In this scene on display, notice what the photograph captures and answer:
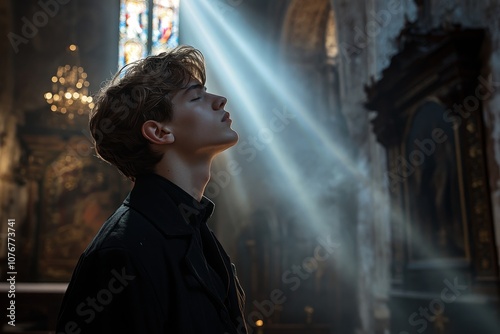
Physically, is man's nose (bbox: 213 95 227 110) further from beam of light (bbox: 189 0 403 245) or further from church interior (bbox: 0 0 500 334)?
beam of light (bbox: 189 0 403 245)

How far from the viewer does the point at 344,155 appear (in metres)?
9.64

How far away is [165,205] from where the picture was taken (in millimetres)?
1444

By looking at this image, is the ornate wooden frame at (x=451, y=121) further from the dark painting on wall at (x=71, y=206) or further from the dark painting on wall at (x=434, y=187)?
the dark painting on wall at (x=71, y=206)

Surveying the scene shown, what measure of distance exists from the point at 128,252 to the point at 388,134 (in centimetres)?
602

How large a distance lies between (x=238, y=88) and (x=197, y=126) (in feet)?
42.1

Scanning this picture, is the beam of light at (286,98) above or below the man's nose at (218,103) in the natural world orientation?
above

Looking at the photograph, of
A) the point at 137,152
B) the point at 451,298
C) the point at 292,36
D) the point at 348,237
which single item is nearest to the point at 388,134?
the point at 451,298

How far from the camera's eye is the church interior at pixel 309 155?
5238mm

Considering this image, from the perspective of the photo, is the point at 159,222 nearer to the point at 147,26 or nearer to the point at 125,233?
the point at 125,233

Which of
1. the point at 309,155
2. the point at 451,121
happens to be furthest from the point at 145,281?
the point at 309,155

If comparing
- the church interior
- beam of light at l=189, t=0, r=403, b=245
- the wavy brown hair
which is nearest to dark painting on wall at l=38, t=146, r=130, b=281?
the church interior

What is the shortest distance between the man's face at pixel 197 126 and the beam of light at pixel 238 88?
9.24 metres

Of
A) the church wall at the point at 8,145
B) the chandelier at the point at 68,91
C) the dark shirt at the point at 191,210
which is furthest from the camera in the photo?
the church wall at the point at 8,145

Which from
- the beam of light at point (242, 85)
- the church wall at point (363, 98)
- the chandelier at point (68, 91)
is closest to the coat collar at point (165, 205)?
the church wall at point (363, 98)
